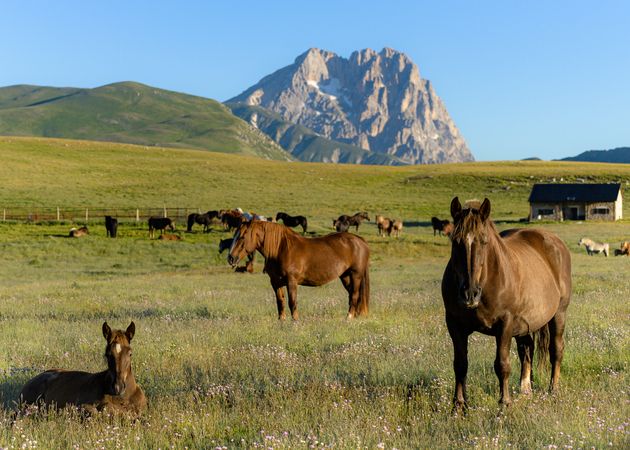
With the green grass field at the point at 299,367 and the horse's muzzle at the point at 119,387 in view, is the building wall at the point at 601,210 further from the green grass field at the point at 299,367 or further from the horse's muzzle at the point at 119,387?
the horse's muzzle at the point at 119,387

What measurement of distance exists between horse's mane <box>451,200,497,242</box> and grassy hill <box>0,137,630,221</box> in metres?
55.4

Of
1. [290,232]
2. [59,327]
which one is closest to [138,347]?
[59,327]

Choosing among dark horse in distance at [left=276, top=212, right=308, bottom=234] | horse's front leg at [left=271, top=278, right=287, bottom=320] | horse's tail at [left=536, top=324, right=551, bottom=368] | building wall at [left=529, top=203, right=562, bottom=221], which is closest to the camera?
horse's tail at [left=536, top=324, right=551, bottom=368]

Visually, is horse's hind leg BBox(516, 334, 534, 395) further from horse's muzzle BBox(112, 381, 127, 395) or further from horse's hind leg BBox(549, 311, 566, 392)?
horse's muzzle BBox(112, 381, 127, 395)

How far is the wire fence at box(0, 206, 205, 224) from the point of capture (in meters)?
55.7

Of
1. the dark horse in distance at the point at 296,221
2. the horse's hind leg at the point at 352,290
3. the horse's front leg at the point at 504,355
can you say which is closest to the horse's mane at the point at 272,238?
the horse's hind leg at the point at 352,290

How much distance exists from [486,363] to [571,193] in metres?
70.7

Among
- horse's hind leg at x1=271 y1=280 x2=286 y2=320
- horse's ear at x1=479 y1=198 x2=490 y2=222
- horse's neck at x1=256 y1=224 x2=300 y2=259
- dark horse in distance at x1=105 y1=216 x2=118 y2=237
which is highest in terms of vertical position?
horse's ear at x1=479 y1=198 x2=490 y2=222

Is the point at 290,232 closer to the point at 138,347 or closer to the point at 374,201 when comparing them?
the point at 138,347

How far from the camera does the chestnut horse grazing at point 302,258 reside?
13383mm

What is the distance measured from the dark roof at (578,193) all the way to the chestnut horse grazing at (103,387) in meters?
70.8

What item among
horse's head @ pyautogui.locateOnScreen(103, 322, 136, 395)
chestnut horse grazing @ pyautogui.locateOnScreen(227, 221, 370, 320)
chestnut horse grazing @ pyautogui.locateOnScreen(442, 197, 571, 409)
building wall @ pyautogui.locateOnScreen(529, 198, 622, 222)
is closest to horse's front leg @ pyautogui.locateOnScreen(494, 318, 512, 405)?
chestnut horse grazing @ pyautogui.locateOnScreen(442, 197, 571, 409)

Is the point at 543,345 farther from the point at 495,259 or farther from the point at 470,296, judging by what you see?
the point at 470,296

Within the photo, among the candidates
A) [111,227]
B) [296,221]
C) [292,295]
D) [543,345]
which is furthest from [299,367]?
[296,221]
